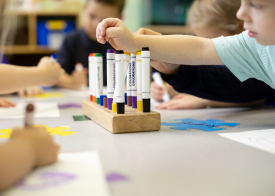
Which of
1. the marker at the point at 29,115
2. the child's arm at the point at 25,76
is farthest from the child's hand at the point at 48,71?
the marker at the point at 29,115

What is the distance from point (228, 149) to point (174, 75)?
0.34m

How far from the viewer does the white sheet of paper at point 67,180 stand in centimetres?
31

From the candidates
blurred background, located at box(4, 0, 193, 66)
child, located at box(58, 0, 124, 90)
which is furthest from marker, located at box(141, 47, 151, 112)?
blurred background, located at box(4, 0, 193, 66)

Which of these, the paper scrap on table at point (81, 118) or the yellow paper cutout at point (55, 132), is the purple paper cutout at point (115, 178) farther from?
Result: the paper scrap on table at point (81, 118)

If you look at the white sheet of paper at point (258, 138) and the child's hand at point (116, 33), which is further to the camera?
→ the child's hand at point (116, 33)

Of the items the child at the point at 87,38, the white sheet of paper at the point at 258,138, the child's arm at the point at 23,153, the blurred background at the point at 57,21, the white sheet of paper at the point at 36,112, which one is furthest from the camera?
the blurred background at the point at 57,21

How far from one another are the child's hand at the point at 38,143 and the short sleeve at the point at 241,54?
0.47 m

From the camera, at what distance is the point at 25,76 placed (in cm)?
88

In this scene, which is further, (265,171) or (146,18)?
(146,18)

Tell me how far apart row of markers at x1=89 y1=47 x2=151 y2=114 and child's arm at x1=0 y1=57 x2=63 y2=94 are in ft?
0.90

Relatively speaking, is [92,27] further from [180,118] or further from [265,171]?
[265,171]

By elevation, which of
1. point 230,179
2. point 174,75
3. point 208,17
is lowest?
point 230,179

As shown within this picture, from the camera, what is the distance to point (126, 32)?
0.63 metres

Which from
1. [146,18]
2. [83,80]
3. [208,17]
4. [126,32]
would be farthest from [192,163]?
[146,18]
